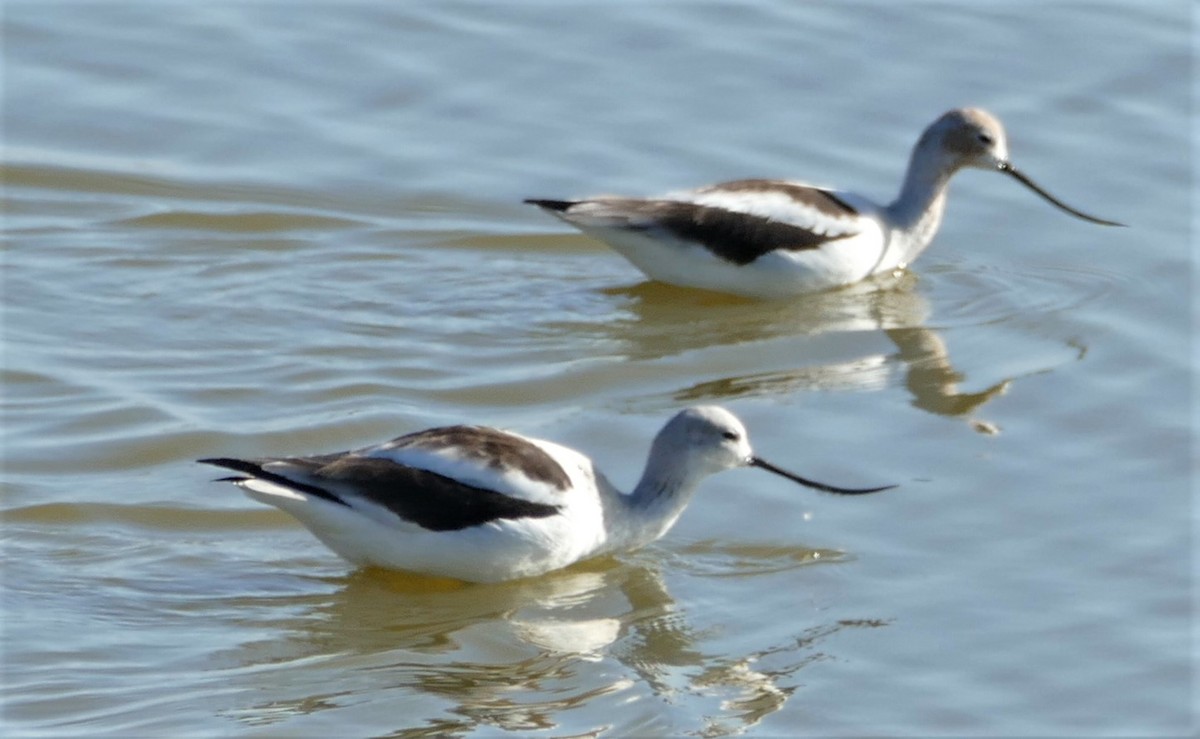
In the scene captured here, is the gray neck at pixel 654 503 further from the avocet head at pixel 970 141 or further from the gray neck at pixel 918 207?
the avocet head at pixel 970 141

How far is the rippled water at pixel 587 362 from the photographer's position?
7.61 meters

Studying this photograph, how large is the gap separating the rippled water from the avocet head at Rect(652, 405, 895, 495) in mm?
359

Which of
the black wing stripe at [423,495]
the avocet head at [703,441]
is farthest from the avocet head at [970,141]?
the black wing stripe at [423,495]

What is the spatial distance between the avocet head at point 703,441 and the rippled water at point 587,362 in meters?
0.36

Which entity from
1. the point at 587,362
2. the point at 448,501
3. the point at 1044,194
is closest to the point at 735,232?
the point at 587,362

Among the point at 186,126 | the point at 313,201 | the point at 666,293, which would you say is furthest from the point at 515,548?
the point at 186,126

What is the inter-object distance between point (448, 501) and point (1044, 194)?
5.55 metres

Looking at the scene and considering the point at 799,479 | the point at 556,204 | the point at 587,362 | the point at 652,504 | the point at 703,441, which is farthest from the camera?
the point at 556,204

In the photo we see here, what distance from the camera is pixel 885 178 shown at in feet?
43.5

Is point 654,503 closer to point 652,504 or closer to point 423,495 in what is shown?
point 652,504

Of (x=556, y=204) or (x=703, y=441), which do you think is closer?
(x=703, y=441)

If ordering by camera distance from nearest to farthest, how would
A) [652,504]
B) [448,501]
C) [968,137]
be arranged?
[448,501] < [652,504] < [968,137]

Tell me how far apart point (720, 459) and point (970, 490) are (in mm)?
1262

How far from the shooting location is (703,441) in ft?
28.7
